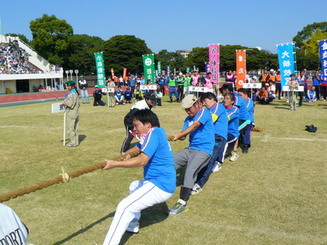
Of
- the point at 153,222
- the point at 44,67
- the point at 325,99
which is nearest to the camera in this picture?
the point at 153,222

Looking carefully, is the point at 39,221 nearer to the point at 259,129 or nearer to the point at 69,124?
the point at 69,124

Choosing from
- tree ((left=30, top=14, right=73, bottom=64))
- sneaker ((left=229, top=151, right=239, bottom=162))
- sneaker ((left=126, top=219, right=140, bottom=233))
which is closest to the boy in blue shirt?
sneaker ((left=126, top=219, right=140, bottom=233))

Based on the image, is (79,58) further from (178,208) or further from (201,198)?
(178,208)

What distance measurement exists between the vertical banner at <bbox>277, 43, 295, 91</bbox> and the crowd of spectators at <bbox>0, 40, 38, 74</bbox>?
32136mm

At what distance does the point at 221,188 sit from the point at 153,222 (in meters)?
1.66

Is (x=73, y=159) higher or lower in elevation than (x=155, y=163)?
lower

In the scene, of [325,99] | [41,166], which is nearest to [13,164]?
[41,166]

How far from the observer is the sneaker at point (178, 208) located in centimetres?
435

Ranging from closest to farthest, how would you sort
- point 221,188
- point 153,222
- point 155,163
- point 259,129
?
point 155,163, point 153,222, point 221,188, point 259,129

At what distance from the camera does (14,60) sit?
39125mm

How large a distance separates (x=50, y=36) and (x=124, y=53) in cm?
1477

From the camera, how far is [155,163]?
138 inches

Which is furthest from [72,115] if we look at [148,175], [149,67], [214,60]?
[214,60]

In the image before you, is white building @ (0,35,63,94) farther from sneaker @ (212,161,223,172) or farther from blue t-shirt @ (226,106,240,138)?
sneaker @ (212,161,223,172)
